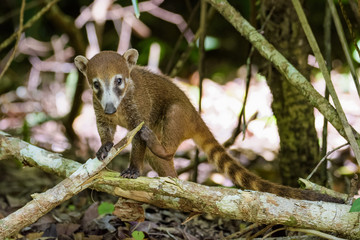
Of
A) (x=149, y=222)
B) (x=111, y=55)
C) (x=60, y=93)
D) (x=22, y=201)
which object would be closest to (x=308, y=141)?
(x=149, y=222)

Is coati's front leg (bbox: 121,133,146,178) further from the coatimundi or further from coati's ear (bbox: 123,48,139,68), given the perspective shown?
coati's ear (bbox: 123,48,139,68)

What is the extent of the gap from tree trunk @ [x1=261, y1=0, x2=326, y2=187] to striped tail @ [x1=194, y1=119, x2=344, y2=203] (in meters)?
0.68

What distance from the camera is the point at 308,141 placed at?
171 inches

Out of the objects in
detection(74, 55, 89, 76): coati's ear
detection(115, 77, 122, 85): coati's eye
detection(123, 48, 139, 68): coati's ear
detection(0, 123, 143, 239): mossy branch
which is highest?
detection(123, 48, 139, 68): coati's ear

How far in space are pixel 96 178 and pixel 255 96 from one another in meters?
4.89

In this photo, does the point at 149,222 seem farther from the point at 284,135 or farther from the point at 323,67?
the point at 323,67

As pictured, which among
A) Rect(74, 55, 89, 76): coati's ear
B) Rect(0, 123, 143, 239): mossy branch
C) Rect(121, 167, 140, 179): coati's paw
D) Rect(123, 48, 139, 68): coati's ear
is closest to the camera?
Rect(0, 123, 143, 239): mossy branch

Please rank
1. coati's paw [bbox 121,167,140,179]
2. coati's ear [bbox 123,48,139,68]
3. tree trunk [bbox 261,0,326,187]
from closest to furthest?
coati's paw [bbox 121,167,140,179]
coati's ear [bbox 123,48,139,68]
tree trunk [bbox 261,0,326,187]

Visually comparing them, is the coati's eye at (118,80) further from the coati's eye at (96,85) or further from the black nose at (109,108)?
the black nose at (109,108)

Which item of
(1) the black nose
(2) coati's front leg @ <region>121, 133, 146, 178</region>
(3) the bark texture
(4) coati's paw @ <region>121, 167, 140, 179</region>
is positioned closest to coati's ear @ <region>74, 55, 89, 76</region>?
(1) the black nose

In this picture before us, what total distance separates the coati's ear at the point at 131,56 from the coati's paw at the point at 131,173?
3.03 feet

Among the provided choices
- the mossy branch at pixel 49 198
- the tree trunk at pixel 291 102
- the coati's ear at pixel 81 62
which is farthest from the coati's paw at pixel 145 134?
the tree trunk at pixel 291 102

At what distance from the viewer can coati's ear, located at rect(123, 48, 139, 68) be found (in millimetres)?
3920

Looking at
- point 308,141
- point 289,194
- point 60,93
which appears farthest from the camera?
point 60,93
